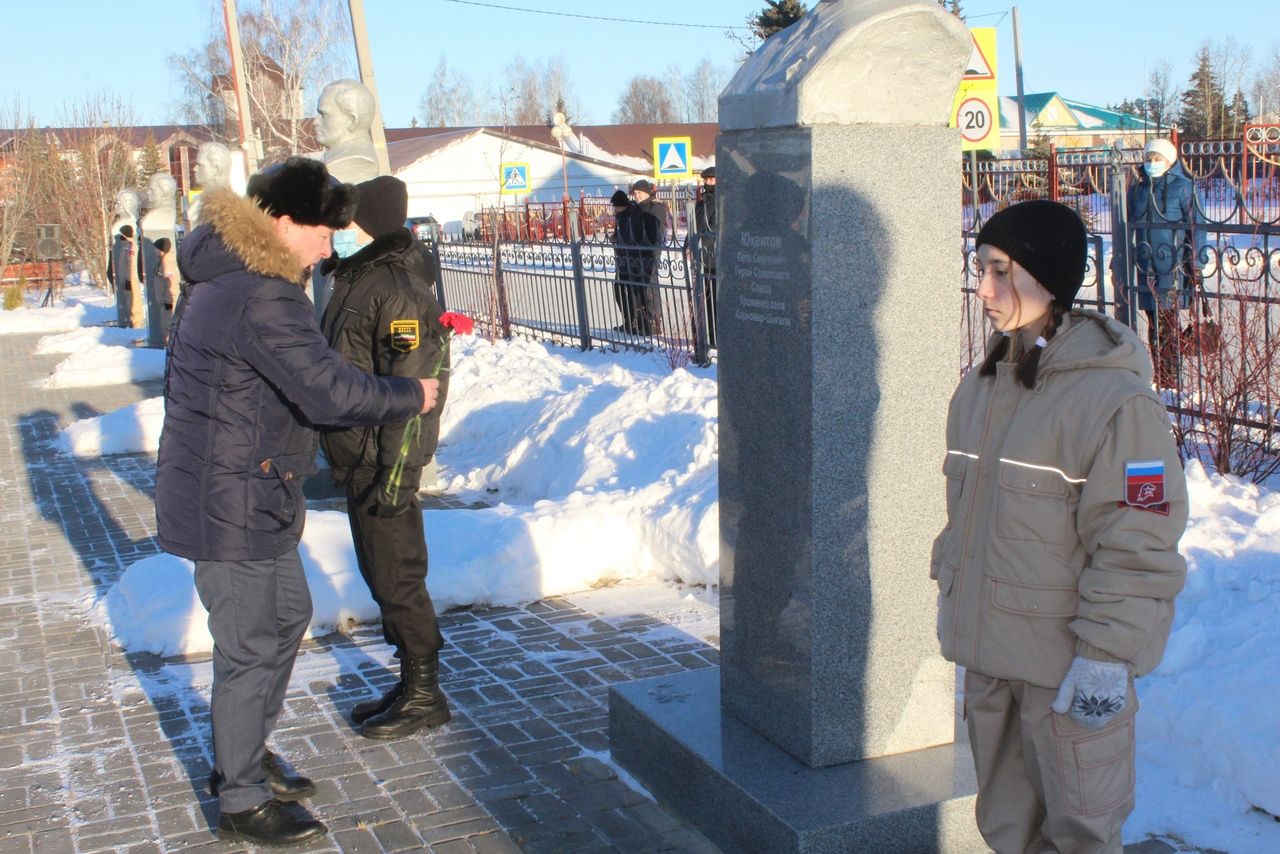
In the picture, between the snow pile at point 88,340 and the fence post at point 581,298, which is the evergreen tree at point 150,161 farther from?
the fence post at point 581,298

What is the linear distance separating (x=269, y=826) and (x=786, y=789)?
5.01 ft

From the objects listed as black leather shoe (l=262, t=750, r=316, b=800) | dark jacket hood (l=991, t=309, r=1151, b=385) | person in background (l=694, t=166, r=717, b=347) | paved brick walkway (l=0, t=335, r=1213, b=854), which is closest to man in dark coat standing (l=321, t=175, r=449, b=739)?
paved brick walkway (l=0, t=335, r=1213, b=854)

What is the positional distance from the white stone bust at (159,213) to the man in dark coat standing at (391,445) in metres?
16.7

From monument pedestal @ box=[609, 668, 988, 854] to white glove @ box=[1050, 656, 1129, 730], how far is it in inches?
37.9

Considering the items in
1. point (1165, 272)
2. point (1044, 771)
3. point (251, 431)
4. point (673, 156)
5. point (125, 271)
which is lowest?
point (1044, 771)

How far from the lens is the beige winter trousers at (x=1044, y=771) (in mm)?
2672

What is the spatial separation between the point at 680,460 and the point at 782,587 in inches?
161

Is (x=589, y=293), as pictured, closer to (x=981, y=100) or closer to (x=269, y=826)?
(x=981, y=100)

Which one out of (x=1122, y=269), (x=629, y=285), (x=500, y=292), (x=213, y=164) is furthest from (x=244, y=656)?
Result: (x=500, y=292)

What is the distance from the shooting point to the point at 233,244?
146 inches

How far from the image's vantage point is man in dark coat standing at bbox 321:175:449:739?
14.9ft

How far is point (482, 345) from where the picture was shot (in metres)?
14.1

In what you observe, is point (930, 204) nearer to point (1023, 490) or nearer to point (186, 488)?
point (1023, 490)

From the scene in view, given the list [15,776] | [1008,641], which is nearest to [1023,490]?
[1008,641]
